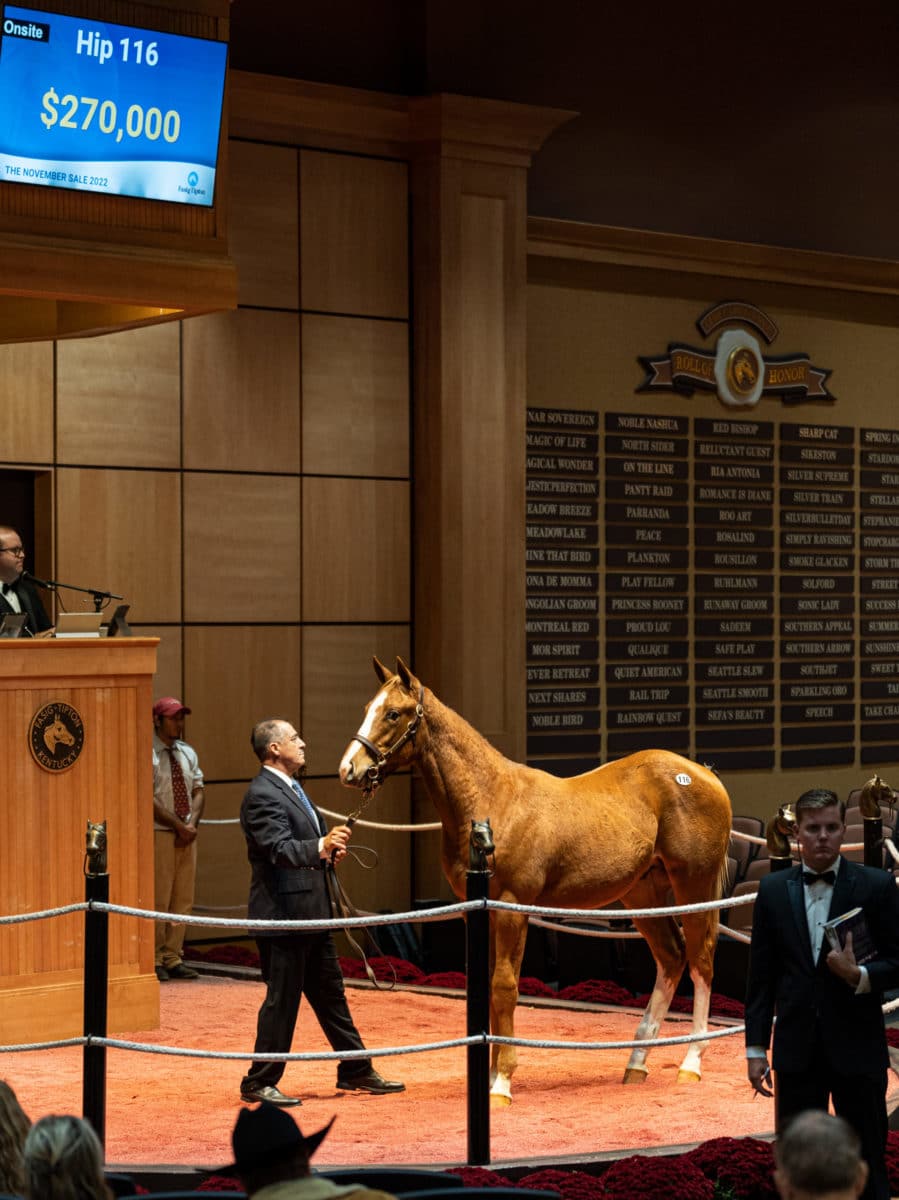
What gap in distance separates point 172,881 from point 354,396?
12.2 feet

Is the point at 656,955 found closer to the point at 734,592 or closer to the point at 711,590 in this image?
the point at 711,590

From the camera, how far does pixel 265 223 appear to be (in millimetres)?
12242

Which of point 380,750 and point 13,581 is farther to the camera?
point 13,581

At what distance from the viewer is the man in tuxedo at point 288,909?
743cm

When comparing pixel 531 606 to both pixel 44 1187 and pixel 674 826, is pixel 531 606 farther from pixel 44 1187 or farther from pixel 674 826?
pixel 44 1187

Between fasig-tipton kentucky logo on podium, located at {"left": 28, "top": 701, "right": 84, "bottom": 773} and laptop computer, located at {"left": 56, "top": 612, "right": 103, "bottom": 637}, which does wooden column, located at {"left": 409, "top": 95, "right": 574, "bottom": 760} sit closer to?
laptop computer, located at {"left": 56, "top": 612, "right": 103, "bottom": 637}

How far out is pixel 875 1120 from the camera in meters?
5.17

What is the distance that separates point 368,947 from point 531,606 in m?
3.16

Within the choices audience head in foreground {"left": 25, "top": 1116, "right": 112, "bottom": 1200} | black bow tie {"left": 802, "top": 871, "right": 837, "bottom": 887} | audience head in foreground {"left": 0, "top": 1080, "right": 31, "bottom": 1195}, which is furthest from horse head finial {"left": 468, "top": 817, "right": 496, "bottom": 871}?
audience head in foreground {"left": 25, "top": 1116, "right": 112, "bottom": 1200}

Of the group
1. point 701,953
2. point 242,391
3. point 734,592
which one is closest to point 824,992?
point 701,953

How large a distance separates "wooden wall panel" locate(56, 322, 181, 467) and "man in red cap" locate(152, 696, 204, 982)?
1.83 meters

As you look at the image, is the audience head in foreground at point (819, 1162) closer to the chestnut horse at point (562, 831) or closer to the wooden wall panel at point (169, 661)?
the chestnut horse at point (562, 831)

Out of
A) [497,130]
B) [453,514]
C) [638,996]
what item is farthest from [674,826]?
[497,130]

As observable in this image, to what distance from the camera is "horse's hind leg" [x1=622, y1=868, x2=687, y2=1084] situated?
316 inches
